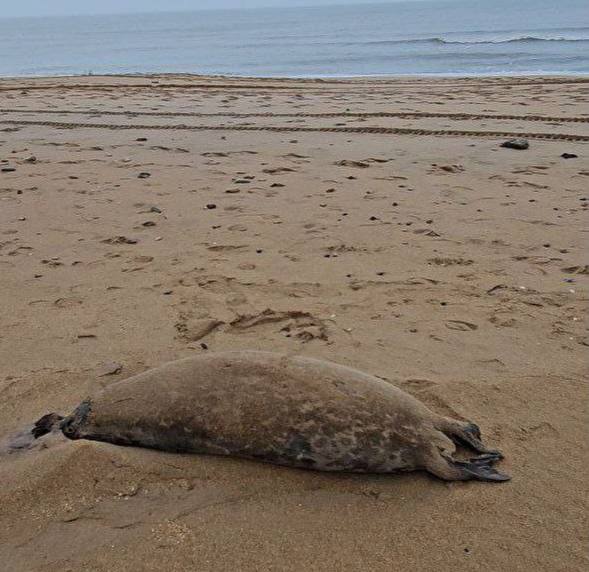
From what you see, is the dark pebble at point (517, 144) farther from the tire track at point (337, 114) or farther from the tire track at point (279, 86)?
the tire track at point (279, 86)

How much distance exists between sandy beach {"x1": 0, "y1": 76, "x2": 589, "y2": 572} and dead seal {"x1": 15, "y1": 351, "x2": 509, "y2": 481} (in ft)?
0.22

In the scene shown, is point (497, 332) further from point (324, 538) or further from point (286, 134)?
point (286, 134)

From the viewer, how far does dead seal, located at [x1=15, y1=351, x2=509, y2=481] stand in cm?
219

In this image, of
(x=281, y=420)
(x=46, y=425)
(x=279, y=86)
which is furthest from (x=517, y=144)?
(x=279, y=86)

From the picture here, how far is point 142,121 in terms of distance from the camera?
8.92 metres

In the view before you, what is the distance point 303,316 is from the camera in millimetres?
3285

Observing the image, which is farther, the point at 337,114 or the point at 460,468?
the point at 337,114

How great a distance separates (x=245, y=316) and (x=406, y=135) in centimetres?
476

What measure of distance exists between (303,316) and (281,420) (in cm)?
113

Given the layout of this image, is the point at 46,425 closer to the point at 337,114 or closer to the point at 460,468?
the point at 460,468

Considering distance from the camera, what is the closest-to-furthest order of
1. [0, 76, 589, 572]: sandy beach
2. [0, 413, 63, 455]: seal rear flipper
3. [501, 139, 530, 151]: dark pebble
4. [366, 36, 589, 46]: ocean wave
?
[0, 76, 589, 572]: sandy beach
[0, 413, 63, 455]: seal rear flipper
[501, 139, 530, 151]: dark pebble
[366, 36, 589, 46]: ocean wave

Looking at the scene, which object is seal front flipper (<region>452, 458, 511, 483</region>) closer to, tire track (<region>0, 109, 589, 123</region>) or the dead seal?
the dead seal

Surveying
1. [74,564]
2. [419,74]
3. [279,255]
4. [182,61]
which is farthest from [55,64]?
[74,564]

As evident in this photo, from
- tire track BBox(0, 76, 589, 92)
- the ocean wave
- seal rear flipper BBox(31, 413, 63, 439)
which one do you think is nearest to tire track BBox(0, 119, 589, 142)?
tire track BBox(0, 76, 589, 92)
